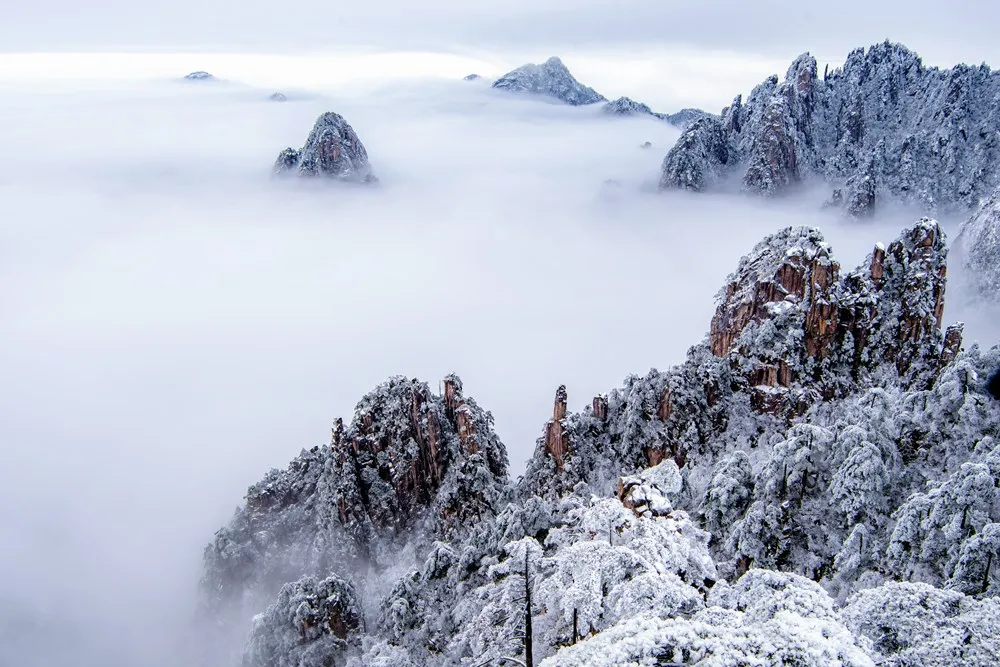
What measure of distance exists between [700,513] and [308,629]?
34.8 meters

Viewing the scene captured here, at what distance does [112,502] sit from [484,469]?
13505 cm

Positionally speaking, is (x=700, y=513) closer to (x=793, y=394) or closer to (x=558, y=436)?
(x=558, y=436)

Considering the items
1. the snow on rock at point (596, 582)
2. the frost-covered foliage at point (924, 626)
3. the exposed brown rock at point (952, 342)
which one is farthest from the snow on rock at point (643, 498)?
the exposed brown rock at point (952, 342)

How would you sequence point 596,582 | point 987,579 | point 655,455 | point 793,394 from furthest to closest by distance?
point 655,455 < point 793,394 < point 987,579 < point 596,582

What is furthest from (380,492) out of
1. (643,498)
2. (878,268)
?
Result: (878,268)

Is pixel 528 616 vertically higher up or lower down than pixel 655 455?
higher up

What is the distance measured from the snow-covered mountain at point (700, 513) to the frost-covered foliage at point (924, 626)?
0.23 ft

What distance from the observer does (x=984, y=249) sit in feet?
377

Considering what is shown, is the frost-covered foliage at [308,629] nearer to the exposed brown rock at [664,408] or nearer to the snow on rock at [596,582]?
the exposed brown rock at [664,408]

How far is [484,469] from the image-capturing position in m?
71.9

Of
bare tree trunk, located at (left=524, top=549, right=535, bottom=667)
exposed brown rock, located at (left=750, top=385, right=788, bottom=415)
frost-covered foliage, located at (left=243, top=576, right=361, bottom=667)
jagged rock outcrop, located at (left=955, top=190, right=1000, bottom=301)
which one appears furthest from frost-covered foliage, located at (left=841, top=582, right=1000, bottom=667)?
jagged rock outcrop, located at (left=955, top=190, right=1000, bottom=301)

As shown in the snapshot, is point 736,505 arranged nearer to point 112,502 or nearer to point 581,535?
point 581,535

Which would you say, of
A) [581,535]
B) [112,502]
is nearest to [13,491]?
[112,502]

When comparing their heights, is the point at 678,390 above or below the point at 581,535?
below
